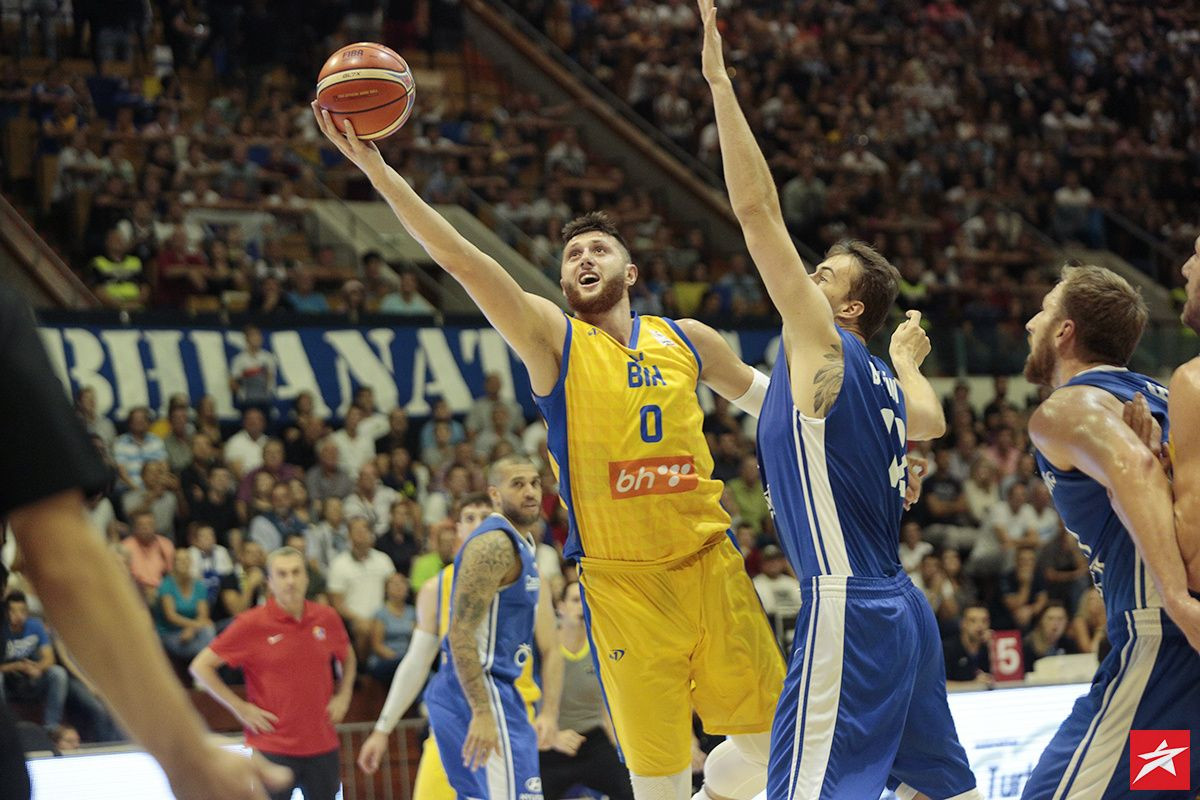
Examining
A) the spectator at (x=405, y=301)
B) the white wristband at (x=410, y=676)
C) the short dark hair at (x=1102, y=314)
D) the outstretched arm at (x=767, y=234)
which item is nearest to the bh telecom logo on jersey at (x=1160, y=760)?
the short dark hair at (x=1102, y=314)

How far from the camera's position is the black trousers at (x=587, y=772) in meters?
8.66

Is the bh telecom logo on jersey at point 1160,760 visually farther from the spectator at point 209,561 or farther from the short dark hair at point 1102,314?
the spectator at point 209,561

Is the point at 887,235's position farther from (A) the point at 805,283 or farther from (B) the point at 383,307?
(A) the point at 805,283

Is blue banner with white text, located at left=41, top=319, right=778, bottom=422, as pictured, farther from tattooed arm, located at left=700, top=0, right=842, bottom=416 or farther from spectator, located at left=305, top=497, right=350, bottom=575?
tattooed arm, located at left=700, top=0, right=842, bottom=416

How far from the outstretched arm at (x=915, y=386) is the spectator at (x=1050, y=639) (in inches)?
289

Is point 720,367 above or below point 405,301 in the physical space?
above

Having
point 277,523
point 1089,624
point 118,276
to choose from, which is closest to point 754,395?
point 277,523

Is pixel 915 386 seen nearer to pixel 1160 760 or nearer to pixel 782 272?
pixel 782 272

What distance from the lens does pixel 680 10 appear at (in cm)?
2055

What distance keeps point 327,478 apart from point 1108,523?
8.71m

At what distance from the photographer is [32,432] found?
5.78 feet

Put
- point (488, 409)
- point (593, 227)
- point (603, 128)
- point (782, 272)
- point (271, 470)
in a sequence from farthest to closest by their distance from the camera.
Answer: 1. point (603, 128)
2. point (488, 409)
3. point (271, 470)
4. point (593, 227)
5. point (782, 272)

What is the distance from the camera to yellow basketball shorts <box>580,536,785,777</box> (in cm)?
503

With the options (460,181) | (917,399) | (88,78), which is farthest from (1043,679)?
(88,78)
